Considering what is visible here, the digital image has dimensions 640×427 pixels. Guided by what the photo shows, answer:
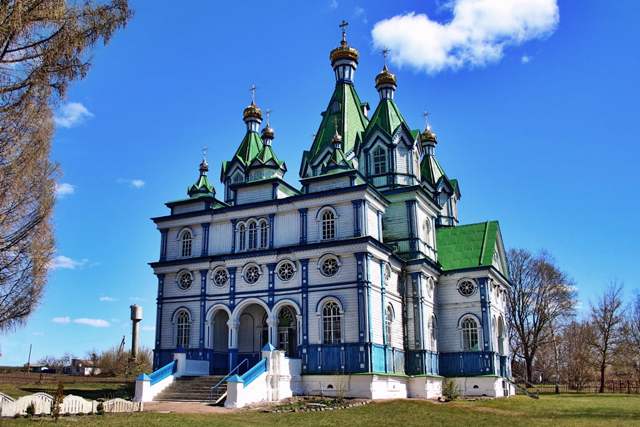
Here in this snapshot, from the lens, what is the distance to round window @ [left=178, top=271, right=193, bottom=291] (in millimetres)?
28516

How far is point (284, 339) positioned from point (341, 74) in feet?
51.9

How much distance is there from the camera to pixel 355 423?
1617 centimetres

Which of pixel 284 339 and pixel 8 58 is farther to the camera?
pixel 284 339

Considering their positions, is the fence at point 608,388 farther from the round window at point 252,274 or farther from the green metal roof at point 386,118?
the round window at point 252,274

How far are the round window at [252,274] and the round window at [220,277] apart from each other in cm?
110

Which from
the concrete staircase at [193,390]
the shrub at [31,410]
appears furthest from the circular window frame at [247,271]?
the shrub at [31,410]

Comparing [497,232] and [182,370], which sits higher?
[497,232]

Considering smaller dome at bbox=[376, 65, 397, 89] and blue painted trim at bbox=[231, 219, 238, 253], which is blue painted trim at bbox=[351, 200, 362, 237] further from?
smaller dome at bbox=[376, 65, 397, 89]

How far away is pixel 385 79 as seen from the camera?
33.9 m

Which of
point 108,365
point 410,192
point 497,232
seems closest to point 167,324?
point 410,192

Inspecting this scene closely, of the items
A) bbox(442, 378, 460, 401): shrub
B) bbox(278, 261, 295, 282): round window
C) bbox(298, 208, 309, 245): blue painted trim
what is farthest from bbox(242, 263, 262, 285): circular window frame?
bbox(442, 378, 460, 401): shrub

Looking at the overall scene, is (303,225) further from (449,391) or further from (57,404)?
(57,404)

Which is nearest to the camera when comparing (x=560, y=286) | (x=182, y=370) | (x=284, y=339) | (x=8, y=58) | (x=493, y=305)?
(x=8, y=58)

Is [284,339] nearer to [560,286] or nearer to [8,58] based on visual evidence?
[8,58]
